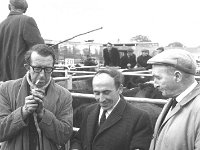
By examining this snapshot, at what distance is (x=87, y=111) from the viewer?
287 centimetres

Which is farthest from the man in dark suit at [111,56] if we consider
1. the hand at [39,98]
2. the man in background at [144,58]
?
the hand at [39,98]

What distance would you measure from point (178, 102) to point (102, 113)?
685 mm

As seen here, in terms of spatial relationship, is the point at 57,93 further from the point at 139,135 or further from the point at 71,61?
the point at 71,61

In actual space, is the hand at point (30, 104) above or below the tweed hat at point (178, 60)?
below

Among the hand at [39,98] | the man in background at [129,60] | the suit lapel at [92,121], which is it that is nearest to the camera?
the hand at [39,98]

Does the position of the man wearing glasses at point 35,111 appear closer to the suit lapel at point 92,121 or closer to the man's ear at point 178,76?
the suit lapel at point 92,121

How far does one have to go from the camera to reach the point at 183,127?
215 centimetres

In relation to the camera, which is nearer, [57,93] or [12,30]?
[57,93]

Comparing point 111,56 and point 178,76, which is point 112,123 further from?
point 111,56

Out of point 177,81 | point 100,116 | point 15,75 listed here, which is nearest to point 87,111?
point 100,116

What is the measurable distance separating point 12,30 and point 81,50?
47.9 ft

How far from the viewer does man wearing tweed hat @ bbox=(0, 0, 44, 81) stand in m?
3.75

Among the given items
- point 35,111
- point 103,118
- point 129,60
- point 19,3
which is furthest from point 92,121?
point 129,60

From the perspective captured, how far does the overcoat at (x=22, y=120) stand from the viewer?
246 cm
